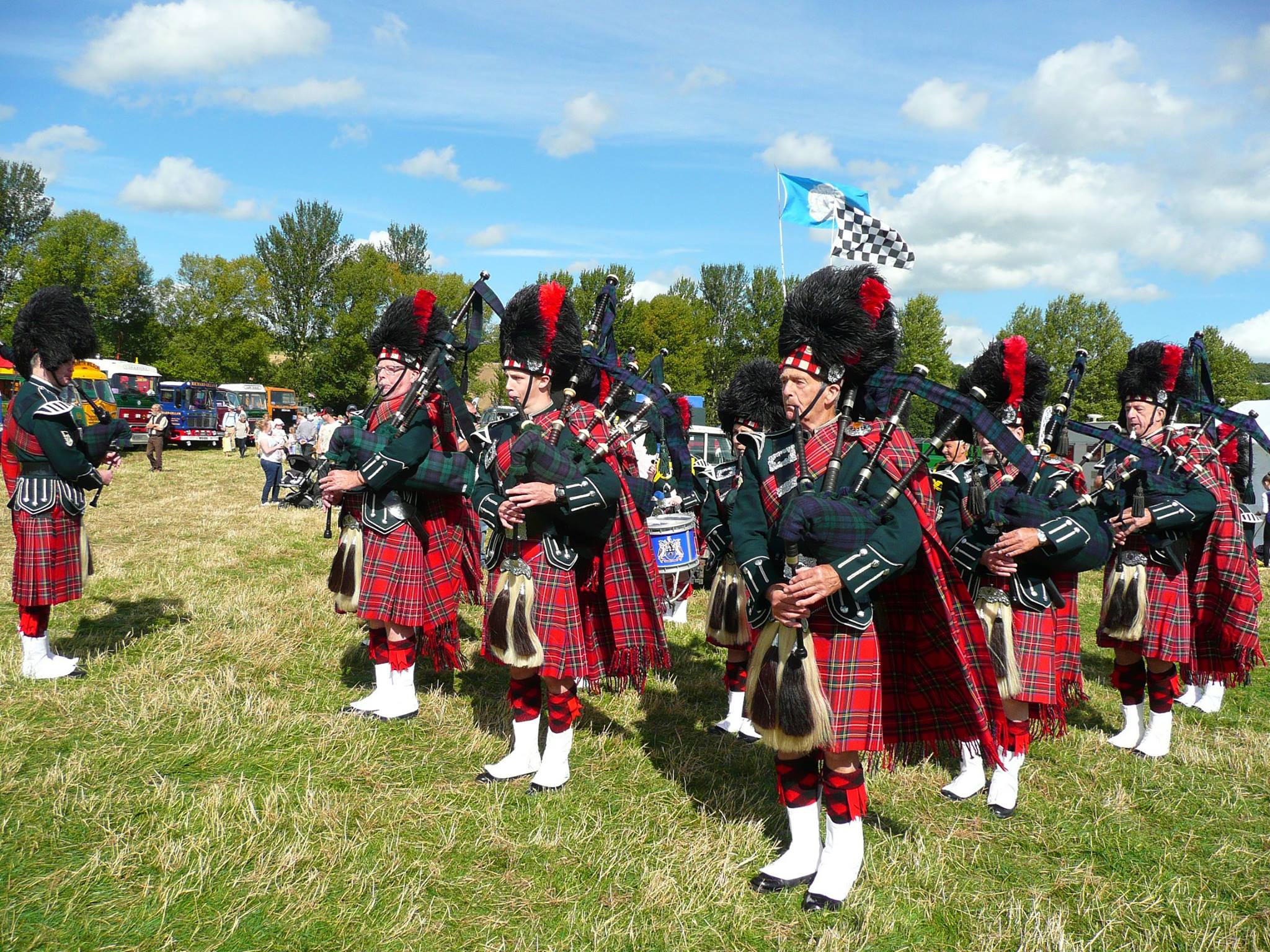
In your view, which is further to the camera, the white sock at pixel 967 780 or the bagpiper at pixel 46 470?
the bagpiper at pixel 46 470

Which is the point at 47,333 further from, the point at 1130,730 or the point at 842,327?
the point at 1130,730

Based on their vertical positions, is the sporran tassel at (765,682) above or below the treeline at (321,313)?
below

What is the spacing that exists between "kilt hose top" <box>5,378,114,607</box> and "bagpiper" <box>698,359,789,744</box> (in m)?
4.04

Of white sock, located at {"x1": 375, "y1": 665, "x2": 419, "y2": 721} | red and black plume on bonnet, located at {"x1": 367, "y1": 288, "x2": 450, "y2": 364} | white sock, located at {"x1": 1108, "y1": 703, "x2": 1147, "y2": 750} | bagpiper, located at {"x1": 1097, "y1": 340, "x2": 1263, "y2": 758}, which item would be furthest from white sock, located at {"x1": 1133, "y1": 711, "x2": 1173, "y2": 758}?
red and black plume on bonnet, located at {"x1": 367, "y1": 288, "x2": 450, "y2": 364}

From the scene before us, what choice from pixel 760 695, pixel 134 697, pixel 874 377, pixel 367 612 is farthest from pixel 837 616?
pixel 134 697

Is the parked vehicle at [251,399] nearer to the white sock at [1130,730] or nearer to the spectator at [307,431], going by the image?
the spectator at [307,431]

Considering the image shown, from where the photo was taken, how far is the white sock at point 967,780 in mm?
4145

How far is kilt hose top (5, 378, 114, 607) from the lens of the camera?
5102mm

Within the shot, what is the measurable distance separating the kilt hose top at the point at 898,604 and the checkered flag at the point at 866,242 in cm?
233

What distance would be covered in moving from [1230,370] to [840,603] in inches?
1832

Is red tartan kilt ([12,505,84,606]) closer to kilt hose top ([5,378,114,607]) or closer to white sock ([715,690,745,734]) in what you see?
kilt hose top ([5,378,114,607])

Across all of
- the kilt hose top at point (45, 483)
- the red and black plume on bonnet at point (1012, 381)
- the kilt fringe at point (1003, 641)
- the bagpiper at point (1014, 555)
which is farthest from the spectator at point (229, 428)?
the kilt fringe at point (1003, 641)

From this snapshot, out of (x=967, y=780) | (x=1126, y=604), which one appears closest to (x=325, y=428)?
(x=967, y=780)

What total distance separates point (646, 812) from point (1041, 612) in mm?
2185
